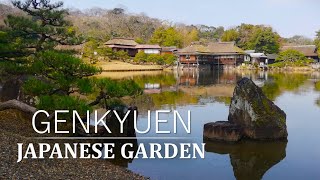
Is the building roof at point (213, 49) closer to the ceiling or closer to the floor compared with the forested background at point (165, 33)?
closer to the floor

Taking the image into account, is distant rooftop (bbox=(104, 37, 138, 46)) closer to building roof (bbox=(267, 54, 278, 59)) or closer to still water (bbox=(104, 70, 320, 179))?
building roof (bbox=(267, 54, 278, 59))

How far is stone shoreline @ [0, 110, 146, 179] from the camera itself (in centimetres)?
598

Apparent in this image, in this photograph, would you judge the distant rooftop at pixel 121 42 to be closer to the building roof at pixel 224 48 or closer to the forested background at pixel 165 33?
the forested background at pixel 165 33

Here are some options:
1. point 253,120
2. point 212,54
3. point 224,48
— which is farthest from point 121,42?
point 253,120

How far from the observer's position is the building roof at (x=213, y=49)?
60075 millimetres

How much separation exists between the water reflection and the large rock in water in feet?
1.12

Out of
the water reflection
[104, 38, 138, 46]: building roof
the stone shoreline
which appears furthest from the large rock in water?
[104, 38, 138, 46]: building roof

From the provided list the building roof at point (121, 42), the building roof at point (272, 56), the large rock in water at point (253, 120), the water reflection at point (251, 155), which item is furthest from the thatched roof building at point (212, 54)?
the water reflection at point (251, 155)

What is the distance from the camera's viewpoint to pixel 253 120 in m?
12.1

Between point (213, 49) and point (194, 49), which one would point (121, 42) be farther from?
point (213, 49)

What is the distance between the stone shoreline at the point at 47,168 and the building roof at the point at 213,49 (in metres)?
52.6

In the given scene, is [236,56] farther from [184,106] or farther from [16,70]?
[16,70]

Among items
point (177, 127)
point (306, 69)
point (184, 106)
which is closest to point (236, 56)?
point (306, 69)

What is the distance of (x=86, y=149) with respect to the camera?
9.40m
